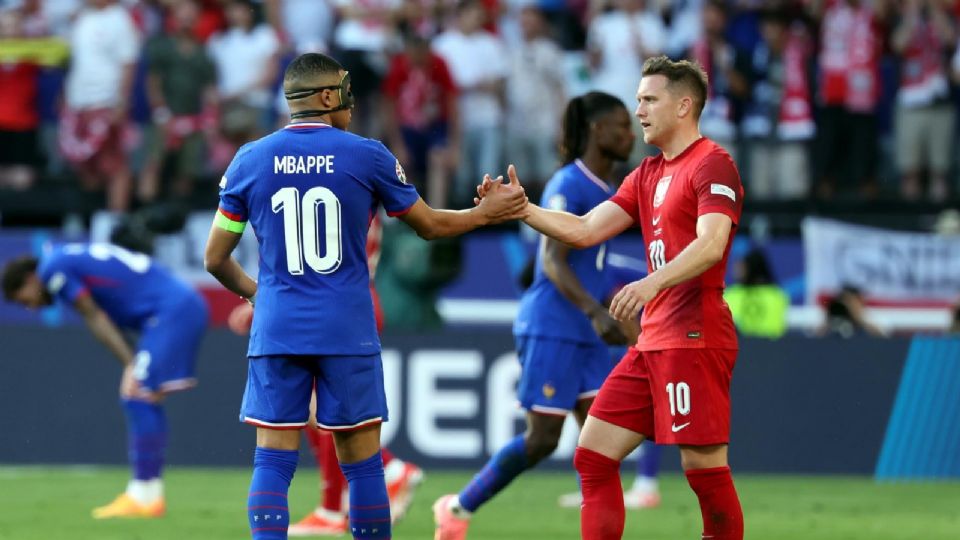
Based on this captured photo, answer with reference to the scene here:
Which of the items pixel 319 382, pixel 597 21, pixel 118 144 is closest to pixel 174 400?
pixel 118 144

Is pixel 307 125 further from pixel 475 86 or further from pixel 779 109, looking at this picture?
pixel 779 109

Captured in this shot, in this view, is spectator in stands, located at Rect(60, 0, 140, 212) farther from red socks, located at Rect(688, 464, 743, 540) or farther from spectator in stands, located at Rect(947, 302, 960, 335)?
red socks, located at Rect(688, 464, 743, 540)

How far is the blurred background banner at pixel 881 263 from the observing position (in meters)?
17.4

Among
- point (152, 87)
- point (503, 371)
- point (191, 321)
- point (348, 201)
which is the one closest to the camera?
point (348, 201)

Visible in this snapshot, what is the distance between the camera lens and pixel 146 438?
11805mm

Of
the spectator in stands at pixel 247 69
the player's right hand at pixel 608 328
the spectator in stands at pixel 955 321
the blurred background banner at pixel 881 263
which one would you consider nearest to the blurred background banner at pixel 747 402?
the spectator in stands at pixel 955 321

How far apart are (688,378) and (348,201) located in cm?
161

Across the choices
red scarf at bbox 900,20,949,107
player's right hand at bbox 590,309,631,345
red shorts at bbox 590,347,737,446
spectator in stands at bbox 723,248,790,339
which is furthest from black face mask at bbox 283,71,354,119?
red scarf at bbox 900,20,949,107

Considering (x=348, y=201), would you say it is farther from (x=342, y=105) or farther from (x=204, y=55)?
(x=204, y=55)

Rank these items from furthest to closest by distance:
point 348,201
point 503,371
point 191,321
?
point 503,371
point 191,321
point 348,201

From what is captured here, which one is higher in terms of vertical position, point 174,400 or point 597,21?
point 597,21

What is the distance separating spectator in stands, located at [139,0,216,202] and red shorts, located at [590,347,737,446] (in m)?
10.8

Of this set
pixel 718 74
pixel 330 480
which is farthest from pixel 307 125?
pixel 718 74

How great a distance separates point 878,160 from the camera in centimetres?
1852
